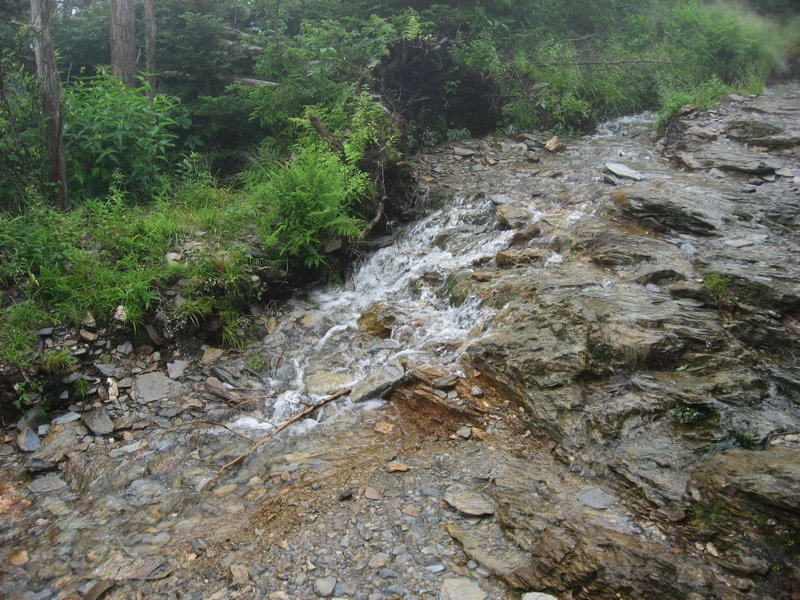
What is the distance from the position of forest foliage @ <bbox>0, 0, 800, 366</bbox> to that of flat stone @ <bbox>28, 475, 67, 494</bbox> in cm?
117

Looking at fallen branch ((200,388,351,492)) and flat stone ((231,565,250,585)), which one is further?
fallen branch ((200,388,351,492))

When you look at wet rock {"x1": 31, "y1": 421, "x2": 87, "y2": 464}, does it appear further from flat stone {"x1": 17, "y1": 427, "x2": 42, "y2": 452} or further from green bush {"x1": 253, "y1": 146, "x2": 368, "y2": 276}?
green bush {"x1": 253, "y1": 146, "x2": 368, "y2": 276}

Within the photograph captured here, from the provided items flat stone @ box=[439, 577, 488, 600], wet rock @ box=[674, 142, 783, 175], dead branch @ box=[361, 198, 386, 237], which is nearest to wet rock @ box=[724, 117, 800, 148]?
wet rock @ box=[674, 142, 783, 175]

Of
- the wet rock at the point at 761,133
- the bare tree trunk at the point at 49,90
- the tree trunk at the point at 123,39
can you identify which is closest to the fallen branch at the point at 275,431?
the bare tree trunk at the point at 49,90

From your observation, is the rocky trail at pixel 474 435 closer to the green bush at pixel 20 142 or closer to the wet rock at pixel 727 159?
the wet rock at pixel 727 159

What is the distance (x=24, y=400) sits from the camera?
181 inches

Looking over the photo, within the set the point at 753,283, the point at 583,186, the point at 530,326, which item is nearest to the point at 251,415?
the point at 530,326

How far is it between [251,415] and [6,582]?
2067 millimetres

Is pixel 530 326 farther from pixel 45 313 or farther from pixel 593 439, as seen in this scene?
pixel 45 313

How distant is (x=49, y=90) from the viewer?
6371 millimetres

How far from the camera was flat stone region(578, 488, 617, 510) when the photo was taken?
340cm

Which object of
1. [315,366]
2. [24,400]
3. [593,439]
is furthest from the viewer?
[315,366]

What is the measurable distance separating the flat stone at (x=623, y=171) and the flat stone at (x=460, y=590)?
6582mm

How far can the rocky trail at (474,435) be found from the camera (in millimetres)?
3125
